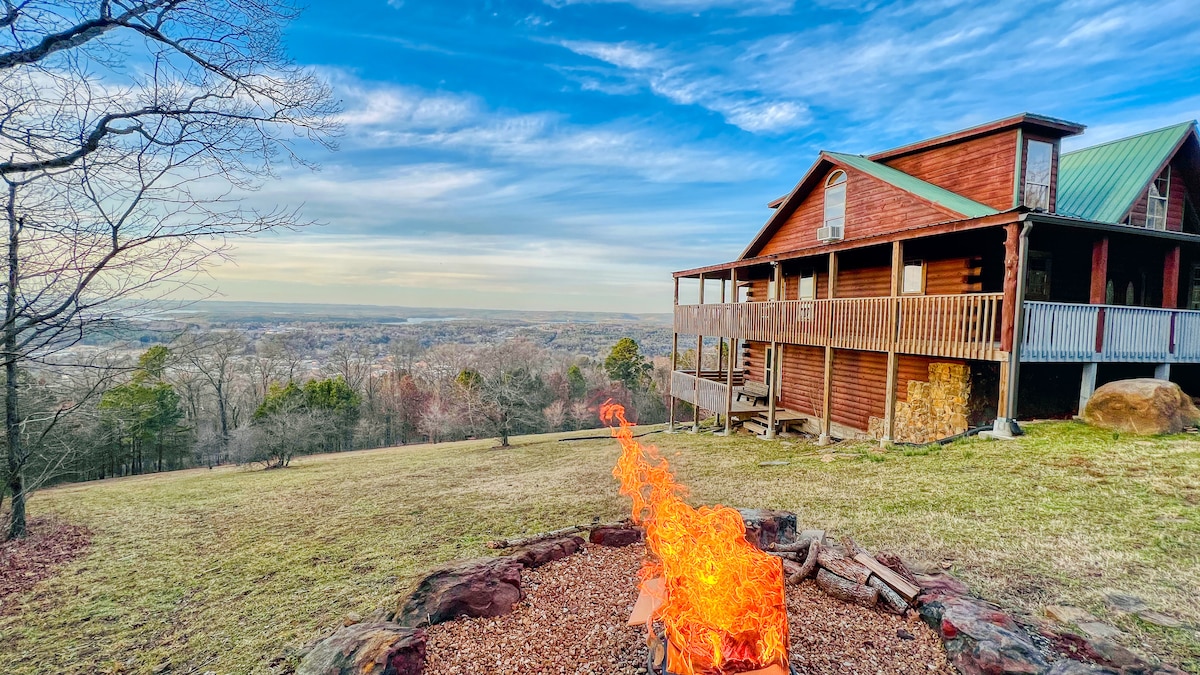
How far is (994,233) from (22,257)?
51.4 feet

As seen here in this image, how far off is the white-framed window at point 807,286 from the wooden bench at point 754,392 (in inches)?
130

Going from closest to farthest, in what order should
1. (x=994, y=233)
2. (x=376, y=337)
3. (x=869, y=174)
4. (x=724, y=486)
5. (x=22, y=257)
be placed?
(x=22, y=257)
(x=724, y=486)
(x=994, y=233)
(x=869, y=174)
(x=376, y=337)

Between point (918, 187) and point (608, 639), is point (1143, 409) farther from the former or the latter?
point (608, 639)

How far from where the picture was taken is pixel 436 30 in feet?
34.0

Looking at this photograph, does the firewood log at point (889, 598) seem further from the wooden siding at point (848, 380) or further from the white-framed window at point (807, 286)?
the white-framed window at point (807, 286)

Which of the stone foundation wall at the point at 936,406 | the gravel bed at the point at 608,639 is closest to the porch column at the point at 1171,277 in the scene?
the stone foundation wall at the point at 936,406

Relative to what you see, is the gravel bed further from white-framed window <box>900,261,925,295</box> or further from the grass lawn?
white-framed window <box>900,261,925,295</box>

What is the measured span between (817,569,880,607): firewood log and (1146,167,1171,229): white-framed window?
49.3 feet

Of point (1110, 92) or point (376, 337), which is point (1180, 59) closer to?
point (1110, 92)

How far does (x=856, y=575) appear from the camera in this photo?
4.05 metres

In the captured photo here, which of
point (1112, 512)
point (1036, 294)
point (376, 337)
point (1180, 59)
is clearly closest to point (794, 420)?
point (1036, 294)

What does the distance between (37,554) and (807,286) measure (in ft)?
63.5

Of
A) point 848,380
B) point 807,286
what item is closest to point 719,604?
point 848,380

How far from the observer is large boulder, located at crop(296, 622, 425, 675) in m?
3.07
